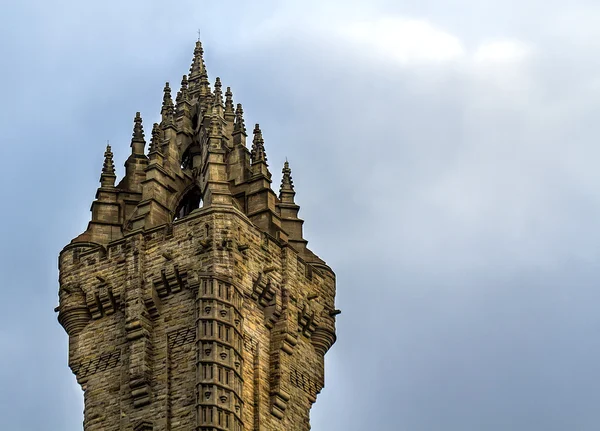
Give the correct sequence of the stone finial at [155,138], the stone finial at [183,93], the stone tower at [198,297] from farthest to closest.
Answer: the stone finial at [183,93]
the stone finial at [155,138]
the stone tower at [198,297]

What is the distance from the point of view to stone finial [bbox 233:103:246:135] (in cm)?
8406

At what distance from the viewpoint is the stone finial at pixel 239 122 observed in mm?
84062

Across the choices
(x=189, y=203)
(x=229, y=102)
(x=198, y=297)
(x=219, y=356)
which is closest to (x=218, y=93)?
(x=229, y=102)

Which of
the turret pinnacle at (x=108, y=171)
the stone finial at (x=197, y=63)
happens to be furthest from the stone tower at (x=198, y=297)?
the stone finial at (x=197, y=63)

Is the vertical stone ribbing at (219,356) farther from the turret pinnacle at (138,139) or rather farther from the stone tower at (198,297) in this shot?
the turret pinnacle at (138,139)

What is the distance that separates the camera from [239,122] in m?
84.5

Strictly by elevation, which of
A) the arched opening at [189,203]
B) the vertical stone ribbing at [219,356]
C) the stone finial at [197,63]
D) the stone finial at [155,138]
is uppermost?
the stone finial at [197,63]

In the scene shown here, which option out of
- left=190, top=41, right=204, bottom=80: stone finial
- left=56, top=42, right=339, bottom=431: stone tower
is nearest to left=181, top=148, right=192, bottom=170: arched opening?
left=56, top=42, right=339, bottom=431: stone tower

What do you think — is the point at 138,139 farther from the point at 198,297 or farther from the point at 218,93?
the point at 198,297

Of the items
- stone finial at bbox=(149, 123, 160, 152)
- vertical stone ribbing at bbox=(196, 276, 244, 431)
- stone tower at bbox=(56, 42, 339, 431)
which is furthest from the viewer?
stone finial at bbox=(149, 123, 160, 152)

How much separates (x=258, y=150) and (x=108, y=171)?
16.9 feet

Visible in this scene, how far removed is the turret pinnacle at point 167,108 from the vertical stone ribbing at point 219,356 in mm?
10239

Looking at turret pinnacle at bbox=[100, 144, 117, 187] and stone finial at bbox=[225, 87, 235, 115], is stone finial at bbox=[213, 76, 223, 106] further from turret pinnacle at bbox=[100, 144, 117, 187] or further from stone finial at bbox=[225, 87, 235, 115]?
turret pinnacle at bbox=[100, 144, 117, 187]

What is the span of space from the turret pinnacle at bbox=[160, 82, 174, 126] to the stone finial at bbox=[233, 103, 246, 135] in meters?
2.25
